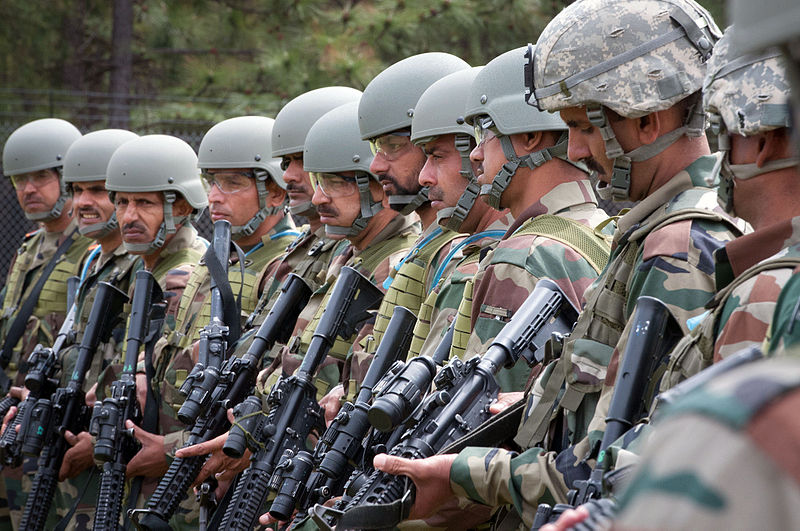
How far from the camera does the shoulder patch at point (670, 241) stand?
9.53 ft

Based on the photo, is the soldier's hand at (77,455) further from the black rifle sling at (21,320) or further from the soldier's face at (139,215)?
the black rifle sling at (21,320)

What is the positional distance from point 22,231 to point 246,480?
25.9ft

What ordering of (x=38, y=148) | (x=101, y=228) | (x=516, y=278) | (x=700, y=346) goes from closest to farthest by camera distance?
1. (x=700, y=346)
2. (x=516, y=278)
3. (x=101, y=228)
4. (x=38, y=148)

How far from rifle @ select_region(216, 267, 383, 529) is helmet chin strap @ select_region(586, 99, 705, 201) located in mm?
1726

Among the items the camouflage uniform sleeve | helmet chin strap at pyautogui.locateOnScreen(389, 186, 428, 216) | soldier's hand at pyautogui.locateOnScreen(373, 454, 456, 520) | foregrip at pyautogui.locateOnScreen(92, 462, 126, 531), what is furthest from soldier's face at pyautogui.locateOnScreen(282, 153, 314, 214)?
the camouflage uniform sleeve

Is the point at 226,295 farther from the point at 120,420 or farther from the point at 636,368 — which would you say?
the point at 636,368

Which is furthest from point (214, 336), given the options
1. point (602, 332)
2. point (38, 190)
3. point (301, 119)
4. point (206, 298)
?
point (38, 190)

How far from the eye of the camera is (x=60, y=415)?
700 centimetres

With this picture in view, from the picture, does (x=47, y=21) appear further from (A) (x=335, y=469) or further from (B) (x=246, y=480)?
(A) (x=335, y=469)

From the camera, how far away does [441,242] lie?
15.2ft

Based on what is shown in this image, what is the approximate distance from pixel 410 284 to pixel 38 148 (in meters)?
5.63

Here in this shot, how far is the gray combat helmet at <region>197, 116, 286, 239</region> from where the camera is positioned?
710 cm

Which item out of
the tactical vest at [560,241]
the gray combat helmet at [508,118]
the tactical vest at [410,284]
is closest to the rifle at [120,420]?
the tactical vest at [410,284]

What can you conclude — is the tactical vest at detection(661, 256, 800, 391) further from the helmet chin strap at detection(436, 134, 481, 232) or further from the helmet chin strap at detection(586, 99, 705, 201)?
the helmet chin strap at detection(436, 134, 481, 232)
